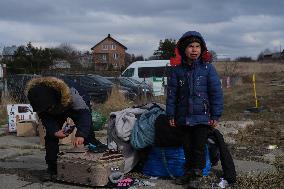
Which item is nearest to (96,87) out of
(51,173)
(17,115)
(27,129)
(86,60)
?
Answer: (17,115)

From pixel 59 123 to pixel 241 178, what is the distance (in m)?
2.31

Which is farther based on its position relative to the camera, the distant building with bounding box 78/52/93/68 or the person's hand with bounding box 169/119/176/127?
the distant building with bounding box 78/52/93/68

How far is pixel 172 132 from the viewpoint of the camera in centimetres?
571

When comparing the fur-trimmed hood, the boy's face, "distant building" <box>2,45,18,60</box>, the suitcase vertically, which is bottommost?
the suitcase

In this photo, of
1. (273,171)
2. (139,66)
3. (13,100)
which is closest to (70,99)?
(273,171)

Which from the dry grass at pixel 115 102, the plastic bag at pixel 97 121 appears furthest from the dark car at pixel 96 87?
the plastic bag at pixel 97 121

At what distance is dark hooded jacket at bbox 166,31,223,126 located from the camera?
5.35 m

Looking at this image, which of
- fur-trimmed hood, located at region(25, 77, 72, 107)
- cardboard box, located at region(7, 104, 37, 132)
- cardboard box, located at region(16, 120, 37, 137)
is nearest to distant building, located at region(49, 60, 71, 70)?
cardboard box, located at region(7, 104, 37, 132)

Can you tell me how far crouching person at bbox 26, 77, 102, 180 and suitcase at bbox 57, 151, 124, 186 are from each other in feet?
0.75

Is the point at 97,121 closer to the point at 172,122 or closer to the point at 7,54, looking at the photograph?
the point at 172,122

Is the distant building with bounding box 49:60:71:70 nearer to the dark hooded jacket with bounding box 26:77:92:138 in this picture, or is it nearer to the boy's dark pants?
the dark hooded jacket with bounding box 26:77:92:138

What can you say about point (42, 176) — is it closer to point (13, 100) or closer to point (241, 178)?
point (241, 178)

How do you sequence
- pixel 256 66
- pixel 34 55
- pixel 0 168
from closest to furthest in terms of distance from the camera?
pixel 0 168, pixel 34 55, pixel 256 66

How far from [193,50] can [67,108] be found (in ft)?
5.46
